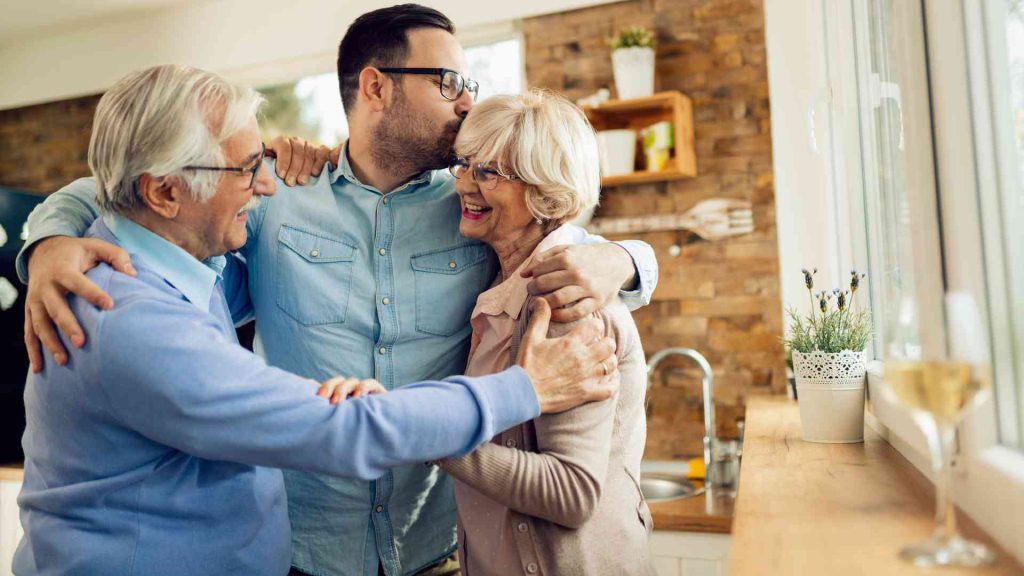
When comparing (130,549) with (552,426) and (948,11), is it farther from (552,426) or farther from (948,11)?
(948,11)

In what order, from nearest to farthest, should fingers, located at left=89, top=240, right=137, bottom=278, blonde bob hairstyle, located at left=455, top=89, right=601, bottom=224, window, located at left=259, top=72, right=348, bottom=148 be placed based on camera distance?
fingers, located at left=89, top=240, right=137, bottom=278, blonde bob hairstyle, located at left=455, top=89, right=601, bottom=224, window, located at left=259, top=72, right=348, bottom=148

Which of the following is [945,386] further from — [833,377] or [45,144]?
[45,144]

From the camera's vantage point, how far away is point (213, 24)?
469 cm

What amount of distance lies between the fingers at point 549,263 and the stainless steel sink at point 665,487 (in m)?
1.89

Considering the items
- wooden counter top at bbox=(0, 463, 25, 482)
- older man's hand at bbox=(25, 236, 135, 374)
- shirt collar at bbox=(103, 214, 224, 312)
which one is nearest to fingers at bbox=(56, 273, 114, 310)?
older man's hand at bbox=(25, 236, 135, 374)

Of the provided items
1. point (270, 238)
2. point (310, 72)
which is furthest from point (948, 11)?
point (310, 72)

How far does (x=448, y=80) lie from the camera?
1797 mm

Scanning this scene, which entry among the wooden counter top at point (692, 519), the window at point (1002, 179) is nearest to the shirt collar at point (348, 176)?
the window at point (1002, 179)

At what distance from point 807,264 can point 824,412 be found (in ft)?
5.98

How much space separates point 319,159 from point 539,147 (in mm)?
555

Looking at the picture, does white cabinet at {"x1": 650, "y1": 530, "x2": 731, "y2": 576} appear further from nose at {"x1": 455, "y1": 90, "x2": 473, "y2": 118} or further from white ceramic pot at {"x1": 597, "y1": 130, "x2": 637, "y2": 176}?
white ceramic pot at {"x1": 597, "y1": 130, "x2": 637, "y2": 176}

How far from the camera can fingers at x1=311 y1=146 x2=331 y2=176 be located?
70.9 inches

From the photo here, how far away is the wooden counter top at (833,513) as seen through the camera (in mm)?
905

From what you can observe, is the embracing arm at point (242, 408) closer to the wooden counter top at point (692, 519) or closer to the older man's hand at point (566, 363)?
the older man's hand at point (566, 363)
